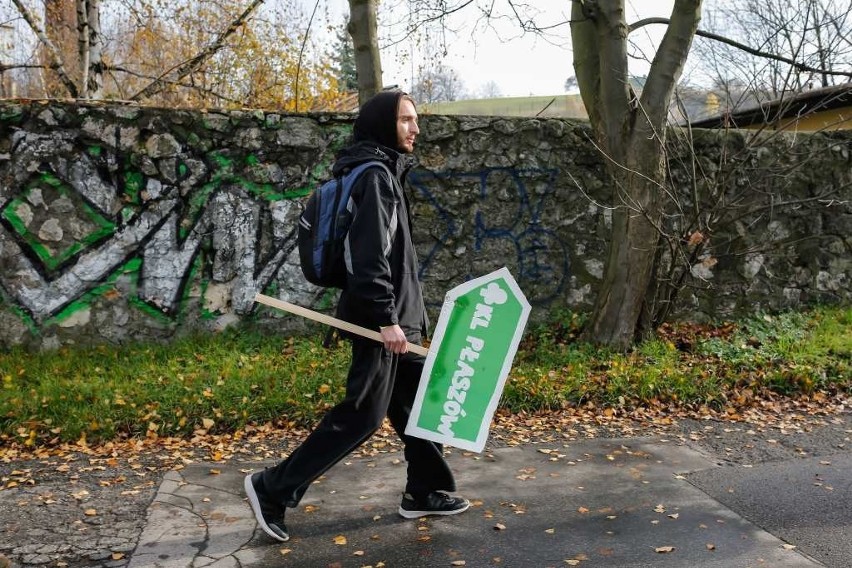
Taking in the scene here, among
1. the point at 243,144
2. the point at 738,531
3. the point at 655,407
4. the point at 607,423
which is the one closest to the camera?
the point at 738,531

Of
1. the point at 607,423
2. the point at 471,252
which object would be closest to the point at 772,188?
the point at 471,252

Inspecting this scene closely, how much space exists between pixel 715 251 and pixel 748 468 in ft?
13.3

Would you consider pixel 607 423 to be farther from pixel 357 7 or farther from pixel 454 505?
pixel 357 7

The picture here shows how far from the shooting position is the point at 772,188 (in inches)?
332

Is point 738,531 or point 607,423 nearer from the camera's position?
point 738,531

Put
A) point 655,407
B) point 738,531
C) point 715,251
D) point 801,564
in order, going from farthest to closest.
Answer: point 715,251, point 655,407, point 738,531, point 801,564

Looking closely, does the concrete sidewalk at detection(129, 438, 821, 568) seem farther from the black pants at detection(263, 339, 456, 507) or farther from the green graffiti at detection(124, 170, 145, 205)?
the green graffiti at detection(124, 170, 145, 205)

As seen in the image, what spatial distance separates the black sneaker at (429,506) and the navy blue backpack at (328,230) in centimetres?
121

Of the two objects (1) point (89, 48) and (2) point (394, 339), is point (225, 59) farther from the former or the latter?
(2) point (394, 339)

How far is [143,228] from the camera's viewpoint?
22.5ft

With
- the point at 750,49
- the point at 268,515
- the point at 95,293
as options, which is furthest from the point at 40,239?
the point at 750,49

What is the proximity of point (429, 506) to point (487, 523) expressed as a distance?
304 mm

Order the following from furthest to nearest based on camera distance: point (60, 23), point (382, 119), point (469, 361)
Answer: point (60, 23), point (469, 361), point (382, 119)

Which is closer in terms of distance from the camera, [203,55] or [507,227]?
[507,227]
